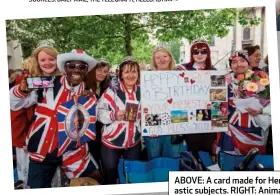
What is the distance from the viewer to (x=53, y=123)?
391 cm

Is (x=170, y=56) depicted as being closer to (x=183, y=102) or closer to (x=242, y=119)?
(x=183, y=102)

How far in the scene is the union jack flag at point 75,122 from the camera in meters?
3.90

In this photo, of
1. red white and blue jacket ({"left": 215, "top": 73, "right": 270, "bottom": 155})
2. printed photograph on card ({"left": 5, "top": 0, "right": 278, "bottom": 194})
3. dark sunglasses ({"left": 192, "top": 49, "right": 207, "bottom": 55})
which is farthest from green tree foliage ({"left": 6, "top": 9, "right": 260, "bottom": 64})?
red white and blue jacket ({"left": 215, "top": 73, "right": 270, "bottom": 155})

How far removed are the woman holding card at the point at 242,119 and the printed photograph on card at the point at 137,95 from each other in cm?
1

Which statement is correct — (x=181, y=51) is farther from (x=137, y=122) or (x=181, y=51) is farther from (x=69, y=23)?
(x=69, y=23)

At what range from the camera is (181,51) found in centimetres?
391

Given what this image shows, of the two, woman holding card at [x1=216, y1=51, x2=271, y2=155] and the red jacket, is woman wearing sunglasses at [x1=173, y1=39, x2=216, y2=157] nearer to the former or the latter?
woman holding card at [x1=216, y1=51, x2=271, y2=155]

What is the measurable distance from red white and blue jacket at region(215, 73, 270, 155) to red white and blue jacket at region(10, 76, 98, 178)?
136 centimetres

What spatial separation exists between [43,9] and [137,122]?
1.41 m

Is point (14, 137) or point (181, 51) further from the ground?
point (181, 51)

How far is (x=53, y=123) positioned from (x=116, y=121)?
616 mm

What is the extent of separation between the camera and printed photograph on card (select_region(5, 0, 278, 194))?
3.86m

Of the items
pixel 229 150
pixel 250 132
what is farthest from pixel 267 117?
pixel 229 150

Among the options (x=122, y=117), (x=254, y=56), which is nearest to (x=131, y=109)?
(x=122, y=117)
